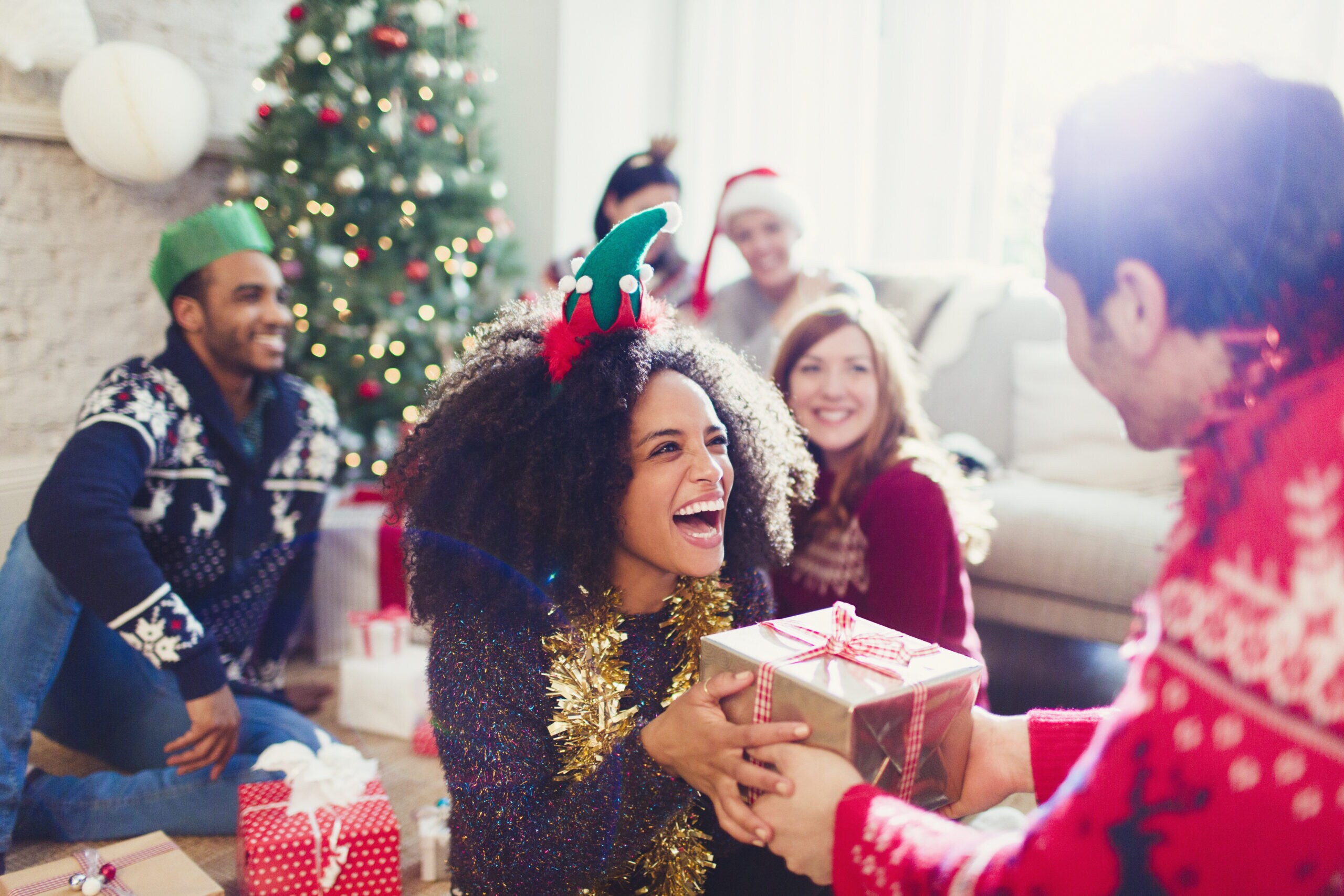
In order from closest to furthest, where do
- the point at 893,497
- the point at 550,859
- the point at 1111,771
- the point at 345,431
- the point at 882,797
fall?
1. the point at 1111,771
2. the point at 882,797
3. the point at 550,859
4. the point at 893,497
5. the point at 345,431

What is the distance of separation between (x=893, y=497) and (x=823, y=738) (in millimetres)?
929

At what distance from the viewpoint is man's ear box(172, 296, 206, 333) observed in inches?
92.1

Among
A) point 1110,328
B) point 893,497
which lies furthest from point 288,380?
point 1110,328

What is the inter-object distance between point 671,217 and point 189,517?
1.48 m

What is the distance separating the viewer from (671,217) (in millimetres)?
1353

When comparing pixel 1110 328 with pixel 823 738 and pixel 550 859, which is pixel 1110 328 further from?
pixel 550 859

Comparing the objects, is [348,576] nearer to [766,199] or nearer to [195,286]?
[195,286]

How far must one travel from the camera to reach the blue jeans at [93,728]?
1.98 meters

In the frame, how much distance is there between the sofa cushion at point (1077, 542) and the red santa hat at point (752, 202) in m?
1.15

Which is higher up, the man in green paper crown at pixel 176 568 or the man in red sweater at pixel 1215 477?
the man in red sweater at pixel 1215 477

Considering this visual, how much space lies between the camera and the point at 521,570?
1.37 metres

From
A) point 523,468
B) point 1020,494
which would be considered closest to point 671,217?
point 523,468

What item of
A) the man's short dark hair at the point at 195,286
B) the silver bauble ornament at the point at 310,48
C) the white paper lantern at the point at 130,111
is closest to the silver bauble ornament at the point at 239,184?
the white paper lantern at the point at 130,111

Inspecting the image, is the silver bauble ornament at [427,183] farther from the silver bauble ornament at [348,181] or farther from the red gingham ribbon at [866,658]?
the red gingham ribbon at [866,658]
